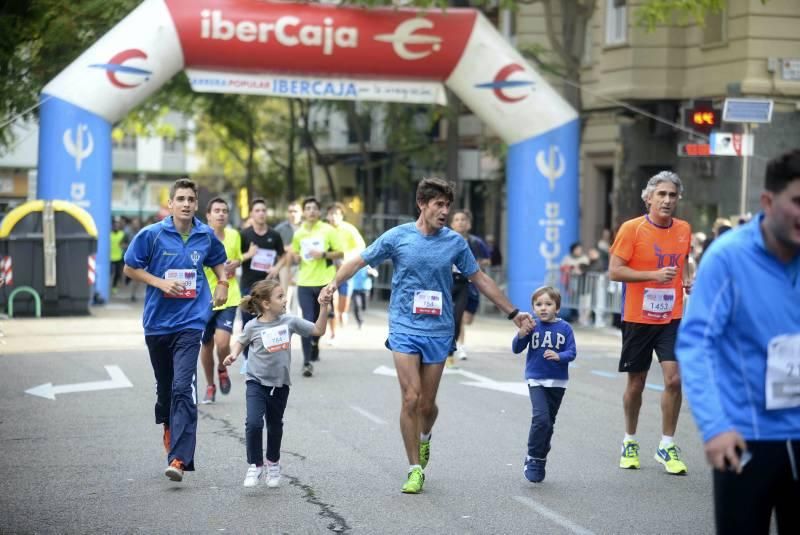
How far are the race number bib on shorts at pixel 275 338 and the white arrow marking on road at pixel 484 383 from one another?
5790 mm

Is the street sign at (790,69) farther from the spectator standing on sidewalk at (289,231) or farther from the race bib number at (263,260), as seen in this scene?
the race bib number at (263,260)

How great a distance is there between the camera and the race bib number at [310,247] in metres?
16.0

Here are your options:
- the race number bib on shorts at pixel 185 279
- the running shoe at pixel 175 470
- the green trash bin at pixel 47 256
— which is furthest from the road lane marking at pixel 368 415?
the green trash bin at pixel 47 256

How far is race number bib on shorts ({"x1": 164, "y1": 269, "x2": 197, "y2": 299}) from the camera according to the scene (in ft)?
30.2

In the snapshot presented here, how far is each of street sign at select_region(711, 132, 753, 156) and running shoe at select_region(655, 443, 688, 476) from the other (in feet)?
30.1

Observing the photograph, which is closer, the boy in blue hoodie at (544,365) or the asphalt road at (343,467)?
the asphalt road at (343,467)

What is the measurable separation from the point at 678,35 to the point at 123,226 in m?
24.6

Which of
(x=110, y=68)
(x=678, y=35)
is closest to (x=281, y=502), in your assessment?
(x=110, y=68)

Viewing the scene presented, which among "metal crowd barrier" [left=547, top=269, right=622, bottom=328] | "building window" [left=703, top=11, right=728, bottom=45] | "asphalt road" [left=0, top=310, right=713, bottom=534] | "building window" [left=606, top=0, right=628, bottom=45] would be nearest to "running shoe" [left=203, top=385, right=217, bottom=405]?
"asphalt road" [left=0, top=310, right=713, bottom=534]

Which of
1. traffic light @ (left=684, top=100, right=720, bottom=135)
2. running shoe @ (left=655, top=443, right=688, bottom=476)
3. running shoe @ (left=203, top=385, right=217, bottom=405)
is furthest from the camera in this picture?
traffic light @ (left=684, top=100, right=720, bottom=135)

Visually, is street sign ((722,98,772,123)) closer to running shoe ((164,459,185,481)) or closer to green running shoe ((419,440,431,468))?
green running shoe ((419,440,431,468))

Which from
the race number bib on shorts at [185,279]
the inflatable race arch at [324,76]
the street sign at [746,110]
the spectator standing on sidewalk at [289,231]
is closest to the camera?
the race number bib on shorts at [185,279]

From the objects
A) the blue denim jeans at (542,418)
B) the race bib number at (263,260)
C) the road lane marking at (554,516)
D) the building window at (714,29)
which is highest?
the building window at (714,29)

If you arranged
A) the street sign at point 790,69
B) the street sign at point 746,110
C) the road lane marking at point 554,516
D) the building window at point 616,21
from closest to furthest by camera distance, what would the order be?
the road lane marking at point 554,516, the street sign at point 746,110, the street sign at point 790,69, the building window at point 616,21
